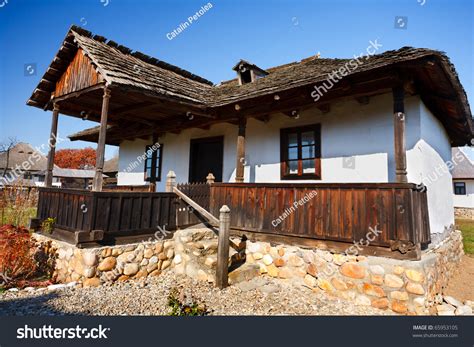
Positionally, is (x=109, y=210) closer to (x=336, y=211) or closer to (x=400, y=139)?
(x=336, y=211)

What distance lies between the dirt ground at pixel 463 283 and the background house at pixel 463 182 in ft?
67.0

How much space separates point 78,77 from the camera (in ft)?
21.0

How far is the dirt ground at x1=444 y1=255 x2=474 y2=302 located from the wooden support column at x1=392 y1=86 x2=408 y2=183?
3.13 metres

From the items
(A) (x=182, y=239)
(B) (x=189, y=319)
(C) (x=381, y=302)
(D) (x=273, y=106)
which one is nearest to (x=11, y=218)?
(A) (x=182, y=239)

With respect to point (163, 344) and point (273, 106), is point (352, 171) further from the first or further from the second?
point (163, 344)

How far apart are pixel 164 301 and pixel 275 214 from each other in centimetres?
274

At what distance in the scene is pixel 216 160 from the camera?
30.8 feet

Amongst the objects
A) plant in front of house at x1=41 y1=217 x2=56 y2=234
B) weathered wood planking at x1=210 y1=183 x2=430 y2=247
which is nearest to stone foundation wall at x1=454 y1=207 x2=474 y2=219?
weathered wood planking at x1=210 y1=183 x2=430 y2=247

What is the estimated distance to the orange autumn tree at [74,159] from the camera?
5531 cm

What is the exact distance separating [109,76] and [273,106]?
3.63 metres

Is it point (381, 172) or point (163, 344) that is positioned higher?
point (381, 172)

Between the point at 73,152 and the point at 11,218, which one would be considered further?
the point at 73,152

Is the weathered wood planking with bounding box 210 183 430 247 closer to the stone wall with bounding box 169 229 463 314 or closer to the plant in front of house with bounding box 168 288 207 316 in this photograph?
the stone wall with bounding box 169 229 463 314

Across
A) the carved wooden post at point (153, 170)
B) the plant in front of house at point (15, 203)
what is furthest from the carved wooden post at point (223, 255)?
the plant in front of house at point (15, 203)
